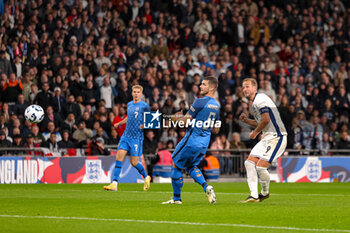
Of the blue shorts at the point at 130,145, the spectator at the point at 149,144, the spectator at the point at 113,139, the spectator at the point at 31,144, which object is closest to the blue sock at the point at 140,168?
the blue shorts at the point at 130,145

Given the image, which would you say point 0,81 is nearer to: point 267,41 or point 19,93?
point 19,93

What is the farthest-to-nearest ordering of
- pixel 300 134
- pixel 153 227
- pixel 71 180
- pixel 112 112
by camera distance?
pixel 300 134 → pixel 112 112 → pixel 71 180 → pixel 153 227

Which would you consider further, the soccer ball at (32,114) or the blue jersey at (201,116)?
the soccer ball at (32,114)

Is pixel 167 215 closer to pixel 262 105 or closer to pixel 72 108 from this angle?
pixel 262 105

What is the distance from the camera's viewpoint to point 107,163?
22.3m

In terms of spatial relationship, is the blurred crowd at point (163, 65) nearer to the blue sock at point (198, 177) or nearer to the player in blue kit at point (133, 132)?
the player in blue kit at point (133, 132)

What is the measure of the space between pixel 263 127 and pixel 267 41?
1813cm

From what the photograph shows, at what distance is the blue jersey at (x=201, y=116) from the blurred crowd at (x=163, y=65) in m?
10.4

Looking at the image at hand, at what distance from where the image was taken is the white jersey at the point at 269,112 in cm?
1242

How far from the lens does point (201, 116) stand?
1199 centimetres

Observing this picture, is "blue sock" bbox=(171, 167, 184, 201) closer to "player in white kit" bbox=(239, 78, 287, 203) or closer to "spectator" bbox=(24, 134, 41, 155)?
"player in white kit" bbox=(239, 78, 287, 203)

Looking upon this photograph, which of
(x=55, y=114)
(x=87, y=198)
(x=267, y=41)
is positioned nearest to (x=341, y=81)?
(x=267, y=41)

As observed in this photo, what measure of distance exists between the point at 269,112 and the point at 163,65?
45.8 feet

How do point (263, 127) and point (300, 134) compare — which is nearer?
point (263, 127)
